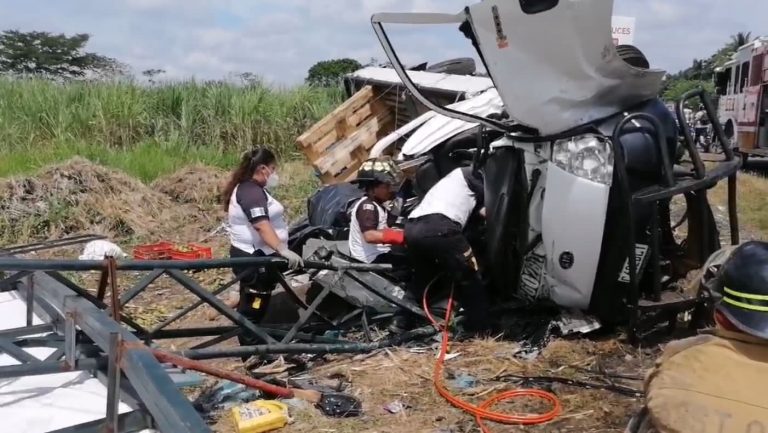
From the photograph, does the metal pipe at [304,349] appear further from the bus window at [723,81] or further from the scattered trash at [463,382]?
the bus window at [723,81]

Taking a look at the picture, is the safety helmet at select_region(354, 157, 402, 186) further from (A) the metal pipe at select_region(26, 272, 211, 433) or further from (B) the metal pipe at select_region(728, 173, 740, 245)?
(A) the metal pipe at select_region(26, 272, 211, 433)

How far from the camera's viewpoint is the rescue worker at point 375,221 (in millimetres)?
5492

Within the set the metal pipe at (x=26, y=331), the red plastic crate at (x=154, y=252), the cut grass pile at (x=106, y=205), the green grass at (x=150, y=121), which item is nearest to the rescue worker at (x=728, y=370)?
the metal pipe at (x=26, y=331)

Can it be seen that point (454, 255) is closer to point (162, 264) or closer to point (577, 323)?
point (577, 323)

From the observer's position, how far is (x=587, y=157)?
4602 mm

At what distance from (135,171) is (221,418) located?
26.6 feet

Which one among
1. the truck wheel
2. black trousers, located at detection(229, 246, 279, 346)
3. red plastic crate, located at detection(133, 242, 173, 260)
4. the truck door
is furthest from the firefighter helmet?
the truck wheel

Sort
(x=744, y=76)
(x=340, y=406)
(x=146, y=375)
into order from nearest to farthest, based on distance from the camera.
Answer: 1. (x=146, y=375)
2. (x=340, y=406)
3. (x=744, y=76)

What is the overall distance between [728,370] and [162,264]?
308 centimetres

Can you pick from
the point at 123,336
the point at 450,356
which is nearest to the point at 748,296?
the point at 123,336

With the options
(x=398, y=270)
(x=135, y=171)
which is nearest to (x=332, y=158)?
(x=135, y=171)

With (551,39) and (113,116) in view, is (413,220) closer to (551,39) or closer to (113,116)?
(551,39)

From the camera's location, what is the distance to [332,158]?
9805mm

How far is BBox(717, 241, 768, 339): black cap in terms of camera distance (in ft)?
6.01
